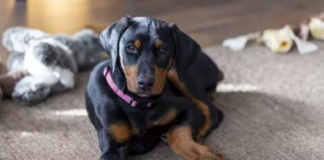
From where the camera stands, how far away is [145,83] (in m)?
1.60

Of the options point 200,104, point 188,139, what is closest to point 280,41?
point 200,104

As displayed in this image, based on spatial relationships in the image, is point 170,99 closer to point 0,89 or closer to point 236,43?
point 0,89

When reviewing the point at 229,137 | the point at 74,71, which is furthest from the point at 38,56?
the point at 229,137

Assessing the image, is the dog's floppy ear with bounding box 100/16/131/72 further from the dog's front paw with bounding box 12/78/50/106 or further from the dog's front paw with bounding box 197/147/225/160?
the dog's front paw with bounding box 12/78/50/106

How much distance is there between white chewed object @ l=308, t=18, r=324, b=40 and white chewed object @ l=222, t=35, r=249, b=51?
38 cm

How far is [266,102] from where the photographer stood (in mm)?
2258

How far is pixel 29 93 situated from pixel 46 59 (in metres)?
0.17

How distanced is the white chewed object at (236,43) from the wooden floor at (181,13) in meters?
0.09

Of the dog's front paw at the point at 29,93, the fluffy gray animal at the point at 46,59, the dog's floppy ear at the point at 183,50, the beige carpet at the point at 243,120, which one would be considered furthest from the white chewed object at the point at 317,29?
the dog's front paw at the point at 29,93

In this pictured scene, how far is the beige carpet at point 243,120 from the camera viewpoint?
1.89 m

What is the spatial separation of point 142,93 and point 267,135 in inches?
24.7

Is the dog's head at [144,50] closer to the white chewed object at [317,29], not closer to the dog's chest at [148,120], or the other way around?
the dog's chest at [148,120]

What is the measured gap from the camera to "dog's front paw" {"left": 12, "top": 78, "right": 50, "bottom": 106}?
2.16 metres

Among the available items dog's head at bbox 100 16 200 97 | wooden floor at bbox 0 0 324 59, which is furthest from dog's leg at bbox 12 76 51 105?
wooden floor at bbox 0 0 324 59
